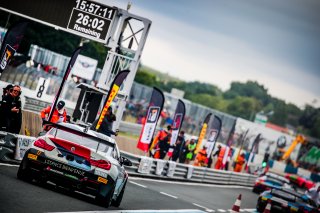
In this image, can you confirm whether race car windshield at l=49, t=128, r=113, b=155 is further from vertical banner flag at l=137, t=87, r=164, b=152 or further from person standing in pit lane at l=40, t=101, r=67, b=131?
vertical banner flag at l=137, t=87, r=164, b=152

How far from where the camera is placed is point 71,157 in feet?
39.3

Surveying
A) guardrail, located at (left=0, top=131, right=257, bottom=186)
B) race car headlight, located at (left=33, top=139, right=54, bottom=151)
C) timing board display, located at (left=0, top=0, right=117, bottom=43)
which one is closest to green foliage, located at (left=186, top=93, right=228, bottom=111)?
guardrail, located at (left=0, top=131, right=257, bottom=186)

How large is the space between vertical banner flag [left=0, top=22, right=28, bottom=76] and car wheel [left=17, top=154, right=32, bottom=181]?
488 centimetres

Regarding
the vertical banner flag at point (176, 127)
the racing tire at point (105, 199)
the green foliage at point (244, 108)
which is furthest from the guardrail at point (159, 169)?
the green foliage at point (244, 108)

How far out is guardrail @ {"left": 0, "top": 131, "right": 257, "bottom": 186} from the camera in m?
15.3

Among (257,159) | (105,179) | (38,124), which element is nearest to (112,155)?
(105,179)

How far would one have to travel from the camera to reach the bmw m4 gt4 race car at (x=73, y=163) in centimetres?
1192

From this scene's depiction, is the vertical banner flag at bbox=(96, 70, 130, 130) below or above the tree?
below

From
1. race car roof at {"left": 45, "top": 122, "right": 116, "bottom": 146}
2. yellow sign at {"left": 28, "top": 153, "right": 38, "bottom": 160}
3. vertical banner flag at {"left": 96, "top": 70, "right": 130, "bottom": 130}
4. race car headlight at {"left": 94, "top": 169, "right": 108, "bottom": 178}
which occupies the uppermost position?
vertical banner flag at {"left": 96, "top": 70, "right": 130, "bottom": 130}

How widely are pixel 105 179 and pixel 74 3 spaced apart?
479 inches

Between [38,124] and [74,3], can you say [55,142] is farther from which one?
[74,3]

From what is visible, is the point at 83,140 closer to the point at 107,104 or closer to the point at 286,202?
the point at 107,104

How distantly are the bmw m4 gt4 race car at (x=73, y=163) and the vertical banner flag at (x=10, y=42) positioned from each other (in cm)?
507

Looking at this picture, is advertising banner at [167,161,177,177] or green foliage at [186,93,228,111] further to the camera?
green foliage at [186,93,228,111]
